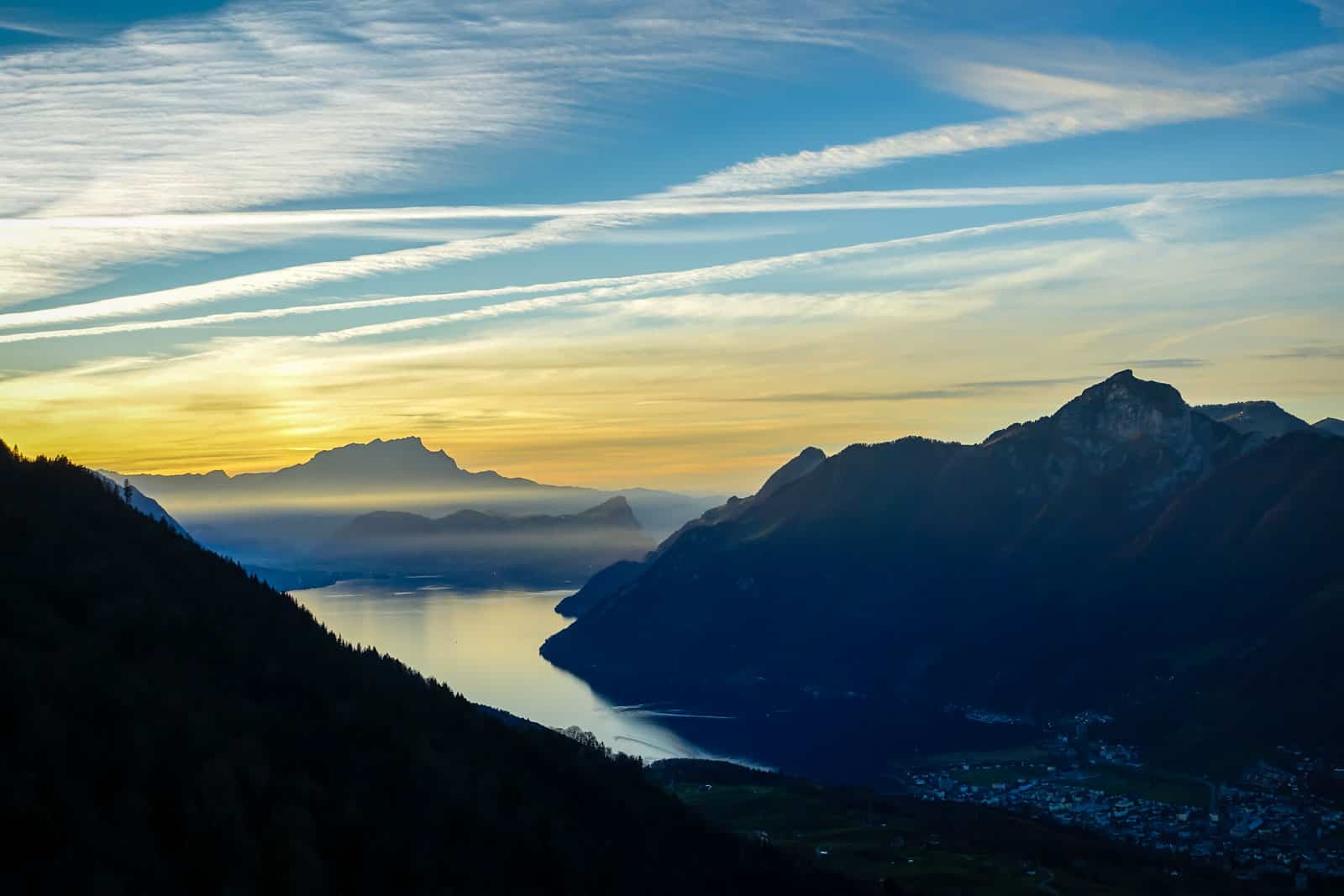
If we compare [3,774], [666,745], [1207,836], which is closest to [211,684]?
[3,774]

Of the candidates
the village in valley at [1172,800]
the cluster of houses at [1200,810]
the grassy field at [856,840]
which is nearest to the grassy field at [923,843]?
the grassy field at [856,840]

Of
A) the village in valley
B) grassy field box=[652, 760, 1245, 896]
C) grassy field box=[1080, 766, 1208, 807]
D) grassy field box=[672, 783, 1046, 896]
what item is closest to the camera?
grassy field box=[672, 783, 1046, 896]

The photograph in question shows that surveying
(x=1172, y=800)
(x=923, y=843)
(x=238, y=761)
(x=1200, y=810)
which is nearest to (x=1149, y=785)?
(x=1172, y=800)

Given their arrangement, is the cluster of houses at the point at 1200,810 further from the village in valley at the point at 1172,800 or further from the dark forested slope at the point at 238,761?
the dark forested slope at the point at 238,761

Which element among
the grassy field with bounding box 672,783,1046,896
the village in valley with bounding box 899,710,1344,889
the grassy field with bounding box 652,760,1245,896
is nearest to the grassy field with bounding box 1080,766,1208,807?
the village in valley with bounding box 899,710,1344,889

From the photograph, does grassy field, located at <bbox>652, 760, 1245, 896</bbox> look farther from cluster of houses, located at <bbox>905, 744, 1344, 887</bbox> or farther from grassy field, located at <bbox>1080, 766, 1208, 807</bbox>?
grassy field, located at <bbox>1080, 766, 1208, 807</bbox>

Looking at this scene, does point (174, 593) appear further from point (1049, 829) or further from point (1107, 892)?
point (1049, 829)
